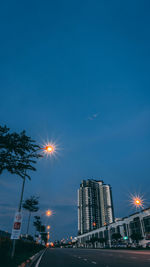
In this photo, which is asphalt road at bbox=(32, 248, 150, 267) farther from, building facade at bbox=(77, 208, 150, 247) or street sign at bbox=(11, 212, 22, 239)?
building facade at bbox=(77, 208, 150, 247)

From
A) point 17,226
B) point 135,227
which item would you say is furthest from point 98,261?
point 135,227

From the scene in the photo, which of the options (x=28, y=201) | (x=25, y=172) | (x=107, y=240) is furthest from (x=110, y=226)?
(x=25, y=172)

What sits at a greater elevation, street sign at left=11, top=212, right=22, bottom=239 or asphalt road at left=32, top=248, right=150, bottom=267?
street sign at left=11, top=212, right=22, bottom=239

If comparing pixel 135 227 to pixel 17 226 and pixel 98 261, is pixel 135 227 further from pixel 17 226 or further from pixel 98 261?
pixel 17 226

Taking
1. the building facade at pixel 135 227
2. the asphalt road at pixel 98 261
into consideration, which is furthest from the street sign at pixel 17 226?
the building facade at pixel 135 227

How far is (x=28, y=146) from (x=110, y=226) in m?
116

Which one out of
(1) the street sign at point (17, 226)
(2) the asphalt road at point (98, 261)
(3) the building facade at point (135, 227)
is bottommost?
(2) the asphalt road at point (98, 261)

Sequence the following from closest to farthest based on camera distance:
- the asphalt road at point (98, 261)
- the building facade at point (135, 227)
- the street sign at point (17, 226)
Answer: the street sign at point (17, 226) → the asphalt road at point (98, 261) → the building facade at point (135, 227)

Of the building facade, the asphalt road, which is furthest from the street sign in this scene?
the building facade

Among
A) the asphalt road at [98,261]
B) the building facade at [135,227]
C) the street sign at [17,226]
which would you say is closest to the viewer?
the street sign at [17,226]

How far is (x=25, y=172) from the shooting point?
651 inches

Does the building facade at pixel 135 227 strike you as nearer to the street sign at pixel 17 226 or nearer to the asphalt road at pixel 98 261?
the asphalt road at pixel 98 261

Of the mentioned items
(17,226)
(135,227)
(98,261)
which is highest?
(135,227)

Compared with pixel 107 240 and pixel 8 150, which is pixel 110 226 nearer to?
pixel 107 240
